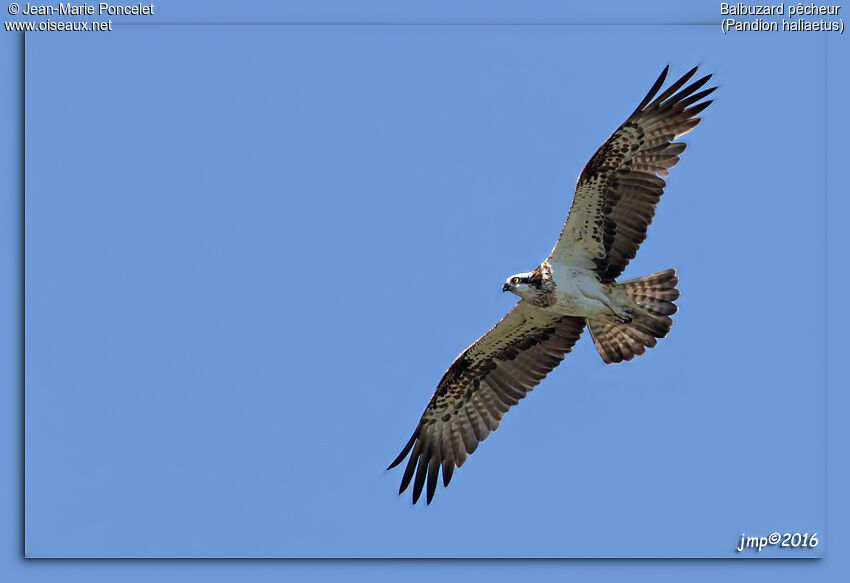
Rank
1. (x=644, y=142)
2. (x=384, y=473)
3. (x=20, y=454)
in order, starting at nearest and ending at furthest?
(x=20, y=454) → (x=644, y=142) → (x=384, y=473)

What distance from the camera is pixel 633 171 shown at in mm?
12344

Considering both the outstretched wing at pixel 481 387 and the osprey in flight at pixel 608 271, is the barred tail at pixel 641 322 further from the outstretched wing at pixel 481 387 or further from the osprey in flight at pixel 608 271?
the outstretched wing at pixel 481 387

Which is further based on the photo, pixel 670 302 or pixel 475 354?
pixel 475 354

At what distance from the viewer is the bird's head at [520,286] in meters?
12.4

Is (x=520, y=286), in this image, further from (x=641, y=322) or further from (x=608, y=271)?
(x=641, y=322)

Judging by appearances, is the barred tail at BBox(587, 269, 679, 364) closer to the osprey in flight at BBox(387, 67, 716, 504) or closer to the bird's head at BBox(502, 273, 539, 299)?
the osprey in flight at BBox(387, 67, 716, 504)

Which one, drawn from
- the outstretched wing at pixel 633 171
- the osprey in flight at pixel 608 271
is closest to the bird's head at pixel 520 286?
the osprey in flight at pixel 608 271

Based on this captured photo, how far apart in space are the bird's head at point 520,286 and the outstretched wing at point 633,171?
57cm

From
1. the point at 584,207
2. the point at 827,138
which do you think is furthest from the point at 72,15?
the point at 827,138

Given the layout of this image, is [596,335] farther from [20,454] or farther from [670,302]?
[20,454]

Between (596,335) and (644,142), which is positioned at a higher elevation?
(644,142)

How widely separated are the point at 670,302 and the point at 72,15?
635cm

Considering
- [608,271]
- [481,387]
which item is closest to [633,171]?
[608,271]

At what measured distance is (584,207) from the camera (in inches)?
492
